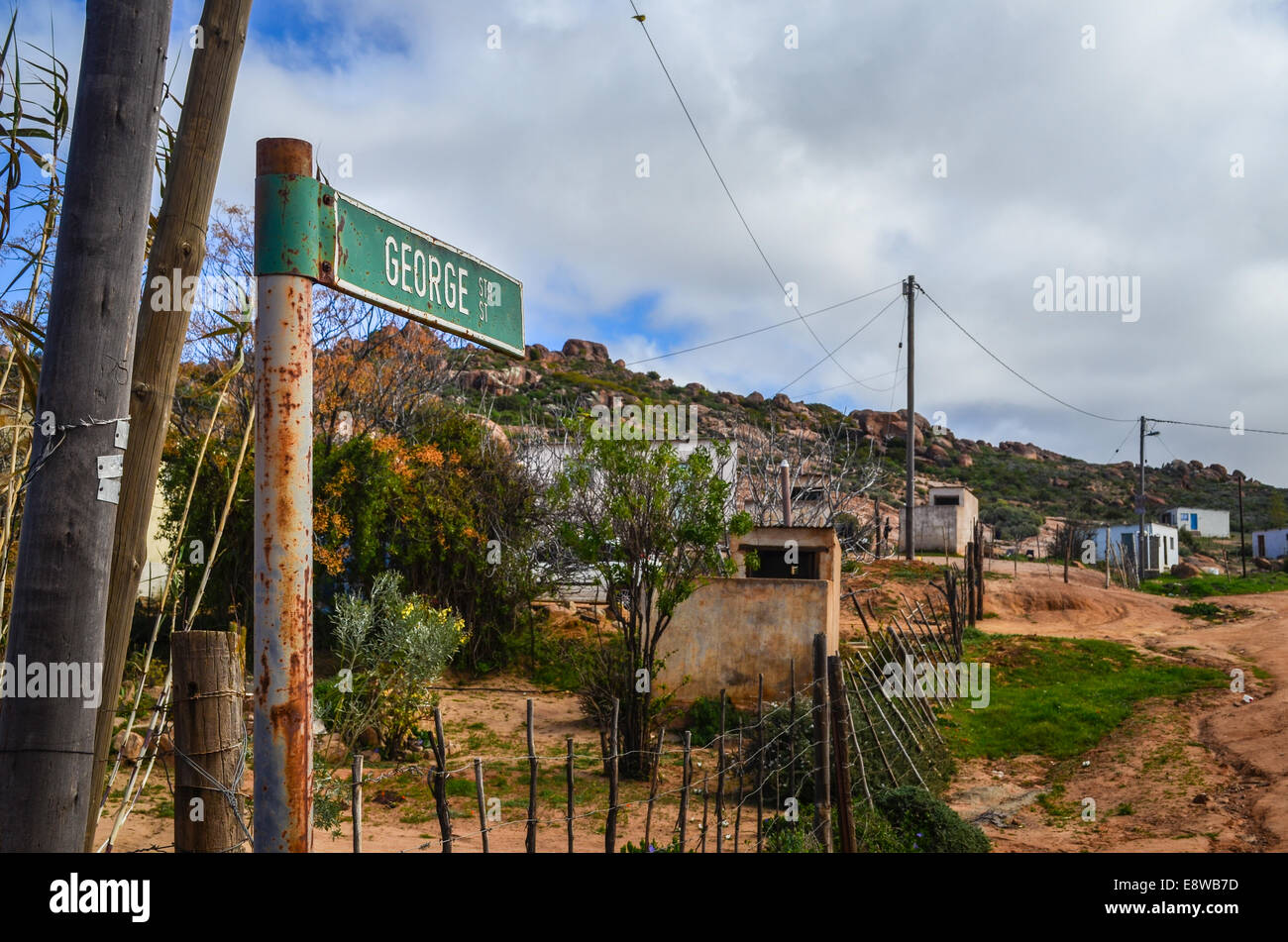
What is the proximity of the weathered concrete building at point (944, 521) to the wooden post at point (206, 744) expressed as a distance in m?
34.3

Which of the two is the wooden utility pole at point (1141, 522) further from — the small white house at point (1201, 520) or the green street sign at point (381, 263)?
the green street sign at point (381, 263)

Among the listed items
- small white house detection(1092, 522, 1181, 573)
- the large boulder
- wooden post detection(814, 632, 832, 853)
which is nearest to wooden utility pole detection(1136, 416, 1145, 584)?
small white house detection(1092, 522, 1181, 573)

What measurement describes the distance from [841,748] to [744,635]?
307 inches

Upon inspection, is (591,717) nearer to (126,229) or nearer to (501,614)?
(501,614)

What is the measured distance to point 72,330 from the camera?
2.04 m

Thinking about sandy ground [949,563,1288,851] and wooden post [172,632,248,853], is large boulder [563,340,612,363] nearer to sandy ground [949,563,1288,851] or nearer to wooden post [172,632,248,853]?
sandy ground [949,563,1288,851]

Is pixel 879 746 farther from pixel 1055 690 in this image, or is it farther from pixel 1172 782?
pixel 1055 690

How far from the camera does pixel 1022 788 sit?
10516 mm

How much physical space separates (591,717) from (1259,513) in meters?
59.8

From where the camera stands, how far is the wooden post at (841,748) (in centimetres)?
612

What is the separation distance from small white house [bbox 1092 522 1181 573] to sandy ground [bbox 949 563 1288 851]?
889 inches

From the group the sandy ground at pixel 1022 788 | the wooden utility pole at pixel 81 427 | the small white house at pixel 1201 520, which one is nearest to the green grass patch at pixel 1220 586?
the sandy ground at pixel 1022 788

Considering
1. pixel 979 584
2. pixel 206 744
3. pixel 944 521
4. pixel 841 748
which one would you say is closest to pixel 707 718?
pixel 841 748
